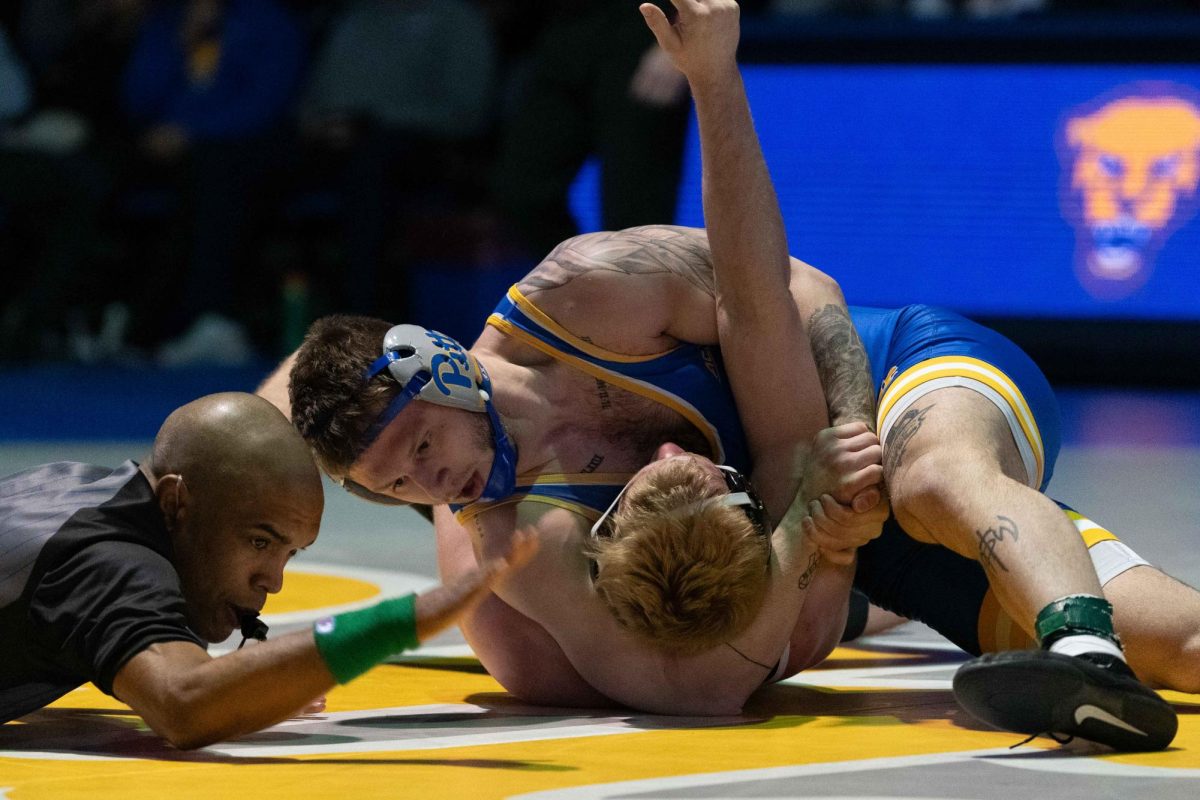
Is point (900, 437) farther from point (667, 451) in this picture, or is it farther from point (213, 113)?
point (213, 113)

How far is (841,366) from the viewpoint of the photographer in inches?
159

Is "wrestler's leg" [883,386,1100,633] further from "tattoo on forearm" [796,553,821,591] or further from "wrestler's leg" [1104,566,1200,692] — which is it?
"wrestler's leg" [1104,566,1200,692]

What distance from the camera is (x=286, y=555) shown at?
11.0 feet

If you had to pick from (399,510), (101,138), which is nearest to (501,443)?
(399,510)

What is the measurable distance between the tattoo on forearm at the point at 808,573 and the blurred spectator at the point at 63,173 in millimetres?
8129

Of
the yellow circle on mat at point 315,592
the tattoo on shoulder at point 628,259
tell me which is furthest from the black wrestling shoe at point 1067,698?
the yellow circle on mat at point 315,592

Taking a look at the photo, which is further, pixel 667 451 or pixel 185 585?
pixel 667 451

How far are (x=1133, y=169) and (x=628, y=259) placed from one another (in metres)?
6.71

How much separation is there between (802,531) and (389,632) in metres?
1.09

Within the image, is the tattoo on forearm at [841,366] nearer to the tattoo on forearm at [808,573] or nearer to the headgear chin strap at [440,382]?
the tattoo on forearm at [808,573]

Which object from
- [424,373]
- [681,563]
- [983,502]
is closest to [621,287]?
[424,373]

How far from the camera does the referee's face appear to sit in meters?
3.25

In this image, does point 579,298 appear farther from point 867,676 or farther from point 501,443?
point 867,676

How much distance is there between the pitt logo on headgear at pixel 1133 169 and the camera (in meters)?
10.1
